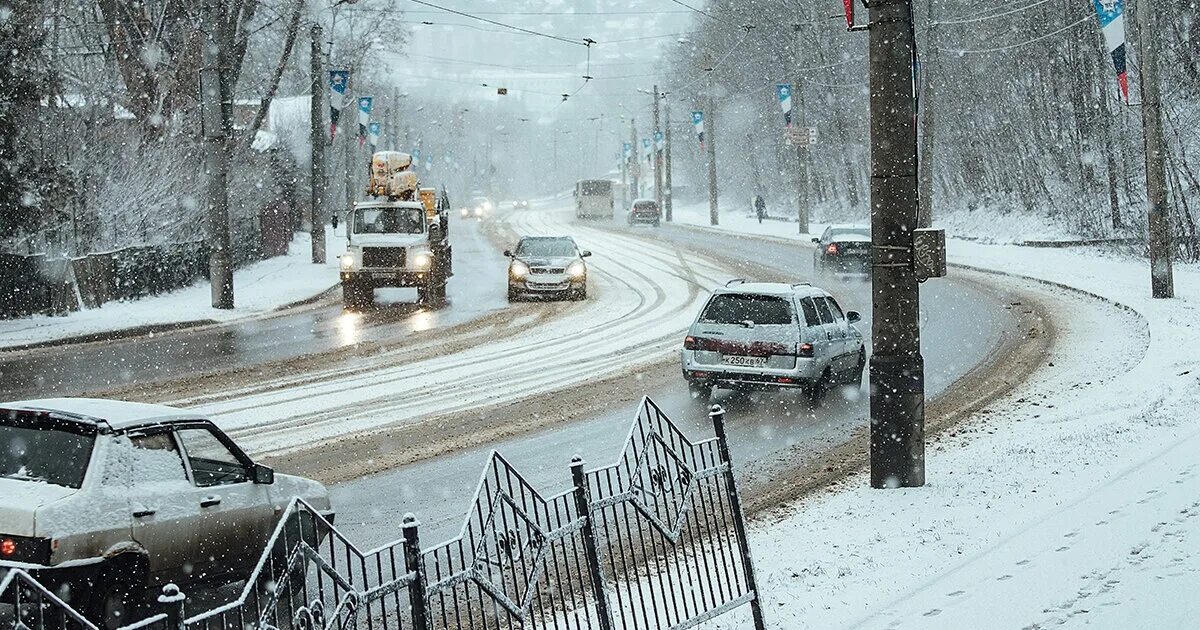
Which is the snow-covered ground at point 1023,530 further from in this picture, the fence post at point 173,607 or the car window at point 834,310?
the fence post at point 173,607

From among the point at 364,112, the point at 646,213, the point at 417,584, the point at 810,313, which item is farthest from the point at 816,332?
the point at 646,213

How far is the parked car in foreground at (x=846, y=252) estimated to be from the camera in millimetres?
37391

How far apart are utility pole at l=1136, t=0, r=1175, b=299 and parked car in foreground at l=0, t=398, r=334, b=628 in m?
21.4

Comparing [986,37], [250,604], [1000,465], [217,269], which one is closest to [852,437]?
[1000,465]

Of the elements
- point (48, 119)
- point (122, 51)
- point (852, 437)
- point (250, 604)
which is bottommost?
point (852, 437)

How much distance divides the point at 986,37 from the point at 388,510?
55.3m

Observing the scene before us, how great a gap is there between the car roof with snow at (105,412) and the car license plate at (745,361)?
→ 9.49 metres

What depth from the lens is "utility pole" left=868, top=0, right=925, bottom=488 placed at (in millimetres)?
11727

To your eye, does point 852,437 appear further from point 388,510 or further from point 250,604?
point 250,604

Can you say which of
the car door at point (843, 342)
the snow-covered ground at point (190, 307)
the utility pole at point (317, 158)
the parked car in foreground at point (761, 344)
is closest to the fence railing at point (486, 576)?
the parked car in foreground at point (761, 344)

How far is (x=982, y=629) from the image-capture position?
7723mm

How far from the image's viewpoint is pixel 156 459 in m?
8.27

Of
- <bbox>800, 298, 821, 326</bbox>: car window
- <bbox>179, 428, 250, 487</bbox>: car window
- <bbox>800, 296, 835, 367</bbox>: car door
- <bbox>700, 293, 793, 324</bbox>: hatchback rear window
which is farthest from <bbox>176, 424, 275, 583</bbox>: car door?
<bbox>800, 298, 821, 326</bbox>: car window

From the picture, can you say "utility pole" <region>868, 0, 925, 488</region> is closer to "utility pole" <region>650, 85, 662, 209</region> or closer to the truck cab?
the truck cab
